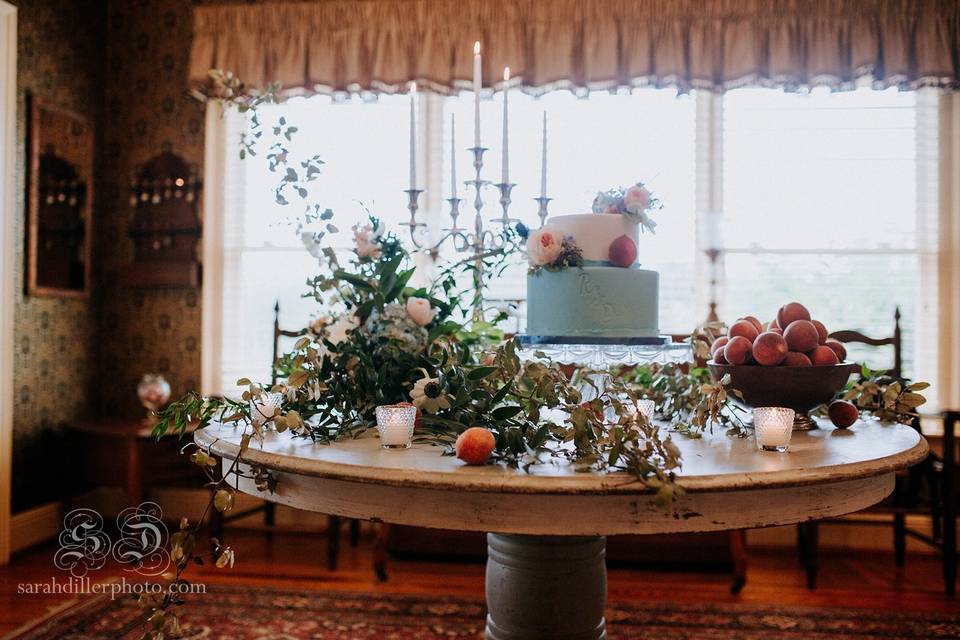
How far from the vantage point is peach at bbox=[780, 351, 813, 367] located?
1.67 meters

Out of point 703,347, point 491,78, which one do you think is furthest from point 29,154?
point 703,347

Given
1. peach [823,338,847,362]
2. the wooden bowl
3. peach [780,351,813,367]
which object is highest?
peach [823,338,847,362]

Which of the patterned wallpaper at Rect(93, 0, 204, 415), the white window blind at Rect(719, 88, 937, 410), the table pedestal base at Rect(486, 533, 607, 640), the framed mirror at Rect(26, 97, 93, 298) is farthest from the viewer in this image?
the patterned wallpaper at Rect(93, 0, 204, 415)

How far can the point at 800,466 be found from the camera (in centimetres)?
123

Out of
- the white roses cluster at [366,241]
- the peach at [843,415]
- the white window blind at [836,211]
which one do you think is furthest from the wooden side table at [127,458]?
the peach at [843,415]

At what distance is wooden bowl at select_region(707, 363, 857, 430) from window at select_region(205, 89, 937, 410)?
211cm

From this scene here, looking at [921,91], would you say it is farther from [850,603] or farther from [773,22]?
[850,603]

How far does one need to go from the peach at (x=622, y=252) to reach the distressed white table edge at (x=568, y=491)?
66cm

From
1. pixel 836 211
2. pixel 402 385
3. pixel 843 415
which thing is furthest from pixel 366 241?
pixel 836 211

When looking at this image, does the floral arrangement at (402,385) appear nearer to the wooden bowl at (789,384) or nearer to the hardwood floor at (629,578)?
the wooden bowl at (789,384)

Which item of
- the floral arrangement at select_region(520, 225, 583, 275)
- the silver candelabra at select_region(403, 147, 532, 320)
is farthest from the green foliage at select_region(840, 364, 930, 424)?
the silver candelabra at select_region(403, 147, 532, 320)

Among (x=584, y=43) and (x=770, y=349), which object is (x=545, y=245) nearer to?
(x=770, y=349)

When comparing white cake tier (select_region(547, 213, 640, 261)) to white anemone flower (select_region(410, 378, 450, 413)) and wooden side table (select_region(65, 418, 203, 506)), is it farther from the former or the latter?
wooden side table (select_region(65, 418, 203, 506))

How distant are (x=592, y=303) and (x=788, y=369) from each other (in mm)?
447
